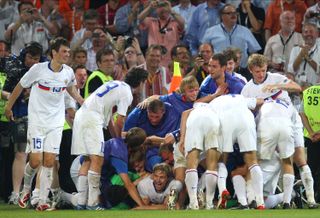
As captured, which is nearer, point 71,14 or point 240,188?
point 240,188

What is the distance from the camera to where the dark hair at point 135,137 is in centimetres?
1655

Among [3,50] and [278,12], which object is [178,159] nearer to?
[3,50]

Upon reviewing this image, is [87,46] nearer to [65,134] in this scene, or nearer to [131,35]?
[131,35]

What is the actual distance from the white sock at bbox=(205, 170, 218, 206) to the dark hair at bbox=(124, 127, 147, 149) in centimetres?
120

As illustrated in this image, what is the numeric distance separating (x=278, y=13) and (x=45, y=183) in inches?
262

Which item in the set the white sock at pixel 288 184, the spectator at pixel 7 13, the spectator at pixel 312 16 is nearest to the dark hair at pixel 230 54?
the white sock at pixel 288 184

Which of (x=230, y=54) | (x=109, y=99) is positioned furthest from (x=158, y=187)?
(x=230, y=54)

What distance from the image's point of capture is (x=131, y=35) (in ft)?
69.8

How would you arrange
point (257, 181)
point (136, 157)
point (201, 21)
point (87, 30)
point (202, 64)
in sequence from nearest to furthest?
point (257, 181), point (136, 157), point (202, 64), point (87, 30), point (201, 21)

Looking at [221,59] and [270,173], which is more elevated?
[221,59]

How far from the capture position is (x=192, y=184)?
52.1ft

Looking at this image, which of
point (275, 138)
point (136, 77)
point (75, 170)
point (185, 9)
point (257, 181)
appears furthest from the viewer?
point (185, 9)

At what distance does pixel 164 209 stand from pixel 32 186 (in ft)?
9.69

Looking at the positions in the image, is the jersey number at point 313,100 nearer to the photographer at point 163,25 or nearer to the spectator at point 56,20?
the photographer at point 163,25
